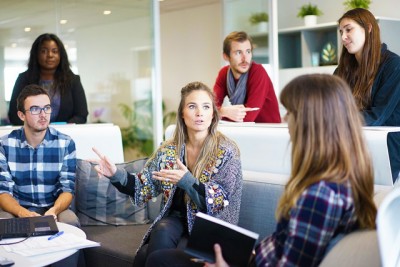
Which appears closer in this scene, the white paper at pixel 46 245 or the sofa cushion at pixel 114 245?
the white paper at pixel 46 245

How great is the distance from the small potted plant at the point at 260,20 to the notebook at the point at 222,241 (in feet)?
15.9

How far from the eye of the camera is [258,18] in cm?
642

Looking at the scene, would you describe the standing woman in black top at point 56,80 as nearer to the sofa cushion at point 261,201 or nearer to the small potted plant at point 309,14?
the sofa cushion at point 261,201

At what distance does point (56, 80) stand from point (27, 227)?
189 cm

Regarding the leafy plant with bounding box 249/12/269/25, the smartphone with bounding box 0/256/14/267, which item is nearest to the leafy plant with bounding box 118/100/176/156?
the leafy plant with bounding box 249/12/269/25

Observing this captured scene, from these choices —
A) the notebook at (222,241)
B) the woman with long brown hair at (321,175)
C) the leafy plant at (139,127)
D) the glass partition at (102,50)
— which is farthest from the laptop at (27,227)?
the leafy plant at (139,127)

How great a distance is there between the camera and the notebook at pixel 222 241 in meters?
1.70

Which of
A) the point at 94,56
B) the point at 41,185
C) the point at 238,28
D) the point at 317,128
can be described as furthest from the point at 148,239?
the point at 238,28

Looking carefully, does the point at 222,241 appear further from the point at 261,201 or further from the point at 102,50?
the point at 102,50

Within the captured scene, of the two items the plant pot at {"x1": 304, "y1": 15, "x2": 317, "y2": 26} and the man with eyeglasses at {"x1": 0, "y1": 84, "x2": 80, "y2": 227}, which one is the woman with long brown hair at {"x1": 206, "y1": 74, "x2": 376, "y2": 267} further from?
the plant pot at {"x1": 304, "y1": 15, "x2": 317, "y2": 26}

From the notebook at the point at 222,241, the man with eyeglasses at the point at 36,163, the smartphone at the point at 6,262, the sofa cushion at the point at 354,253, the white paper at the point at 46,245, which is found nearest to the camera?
the sofa cushion at the point at 354,253

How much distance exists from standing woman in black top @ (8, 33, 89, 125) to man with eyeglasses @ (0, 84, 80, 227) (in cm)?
90

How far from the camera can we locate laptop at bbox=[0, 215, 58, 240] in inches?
87.6

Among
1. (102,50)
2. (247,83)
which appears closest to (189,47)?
(102,50)
